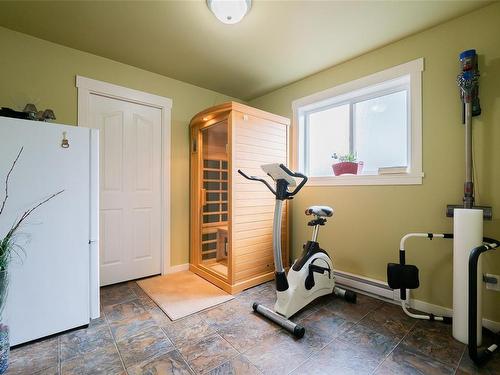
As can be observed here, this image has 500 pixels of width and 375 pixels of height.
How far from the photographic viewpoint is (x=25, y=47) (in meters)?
2.15

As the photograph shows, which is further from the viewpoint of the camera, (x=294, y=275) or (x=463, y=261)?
(x=294, y=275)

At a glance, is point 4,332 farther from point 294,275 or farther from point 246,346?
point 294,275

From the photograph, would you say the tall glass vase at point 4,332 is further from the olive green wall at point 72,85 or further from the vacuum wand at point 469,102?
the vacuum wand at point 469,102

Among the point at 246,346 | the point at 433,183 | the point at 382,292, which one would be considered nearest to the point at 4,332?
the point at 246,346

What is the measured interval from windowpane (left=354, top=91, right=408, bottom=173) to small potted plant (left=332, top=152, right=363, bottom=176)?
0.08m

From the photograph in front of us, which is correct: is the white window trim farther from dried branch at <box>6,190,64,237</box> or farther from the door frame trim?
dried branch at <box>6,190,64,237</box>

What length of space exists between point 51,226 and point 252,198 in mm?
1770

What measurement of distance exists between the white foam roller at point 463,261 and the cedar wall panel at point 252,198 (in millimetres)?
1720

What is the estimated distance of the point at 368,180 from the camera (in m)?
2.43

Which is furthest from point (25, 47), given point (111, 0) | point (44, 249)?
point (44, 249)

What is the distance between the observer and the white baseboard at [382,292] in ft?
6.39

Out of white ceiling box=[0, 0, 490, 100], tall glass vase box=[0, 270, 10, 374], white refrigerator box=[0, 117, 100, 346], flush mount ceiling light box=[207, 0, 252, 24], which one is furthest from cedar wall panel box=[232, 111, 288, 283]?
tall glass vase box=[0, 270, 10, 374]

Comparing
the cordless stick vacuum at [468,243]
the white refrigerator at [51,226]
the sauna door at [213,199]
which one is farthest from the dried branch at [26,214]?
the cordless stick vacuum at [468,243]

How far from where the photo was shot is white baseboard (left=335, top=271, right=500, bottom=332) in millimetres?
1948
